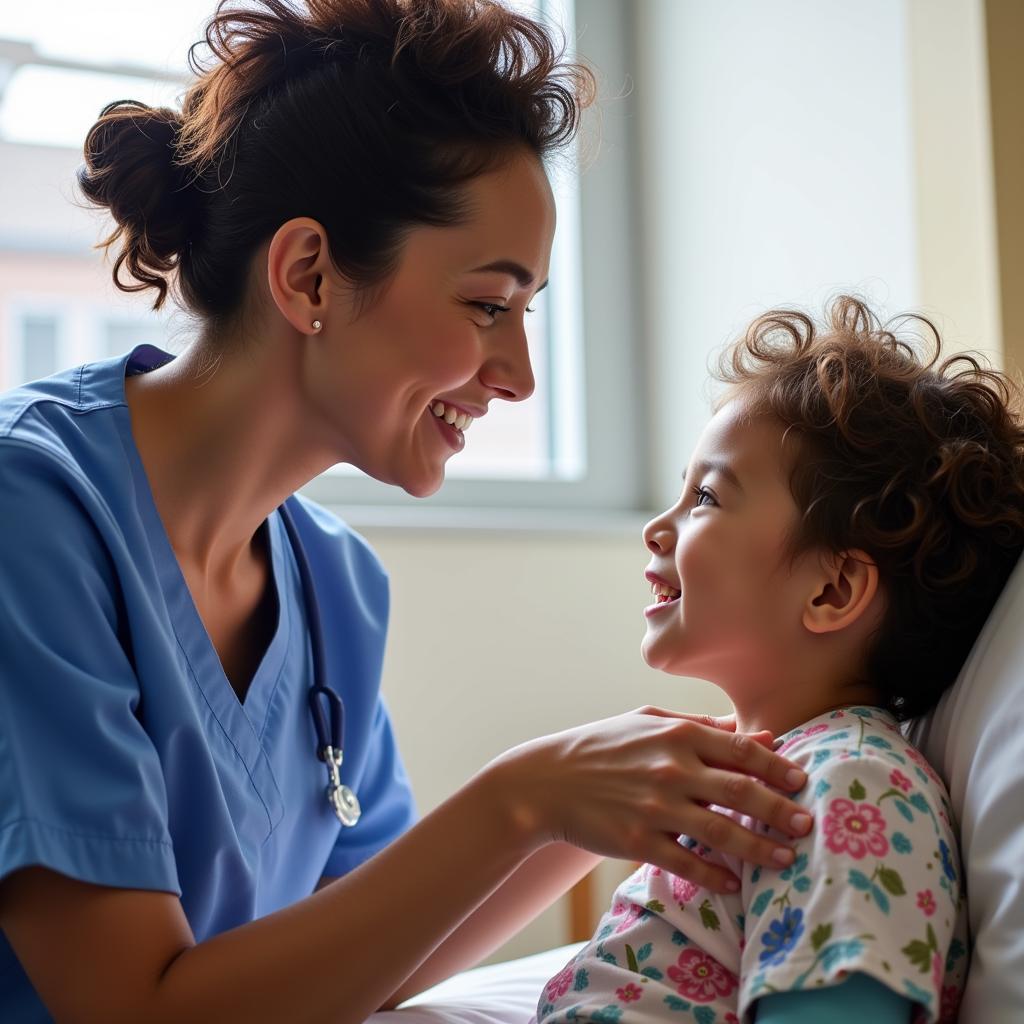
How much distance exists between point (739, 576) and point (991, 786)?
0.30 m

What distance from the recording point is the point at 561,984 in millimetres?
1041

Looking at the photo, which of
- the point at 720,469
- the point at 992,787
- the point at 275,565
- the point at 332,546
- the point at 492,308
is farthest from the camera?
the point at 332,546

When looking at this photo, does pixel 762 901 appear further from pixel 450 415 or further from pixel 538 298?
pixel 538 298

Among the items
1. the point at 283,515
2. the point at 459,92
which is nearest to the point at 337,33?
the point at 459,92

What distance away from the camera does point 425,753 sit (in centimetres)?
223

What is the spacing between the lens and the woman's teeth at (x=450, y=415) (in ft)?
4.43

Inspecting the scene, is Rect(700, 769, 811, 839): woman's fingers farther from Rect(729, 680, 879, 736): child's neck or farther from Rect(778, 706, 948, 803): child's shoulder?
Rect(729, 680, 879, 736): child's neck

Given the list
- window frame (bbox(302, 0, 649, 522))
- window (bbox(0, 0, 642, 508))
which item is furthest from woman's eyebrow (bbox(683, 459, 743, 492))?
window frame (bbox(302, 0, 649, 522))

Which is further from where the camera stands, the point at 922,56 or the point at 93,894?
the point at 922,56

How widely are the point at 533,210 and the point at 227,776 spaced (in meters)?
0.65

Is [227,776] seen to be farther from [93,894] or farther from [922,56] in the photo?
[922,56]

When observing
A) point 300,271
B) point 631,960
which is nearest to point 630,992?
point 631,960

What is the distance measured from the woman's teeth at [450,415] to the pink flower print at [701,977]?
2.03ft

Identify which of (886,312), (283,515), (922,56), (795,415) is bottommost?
(283,515)
